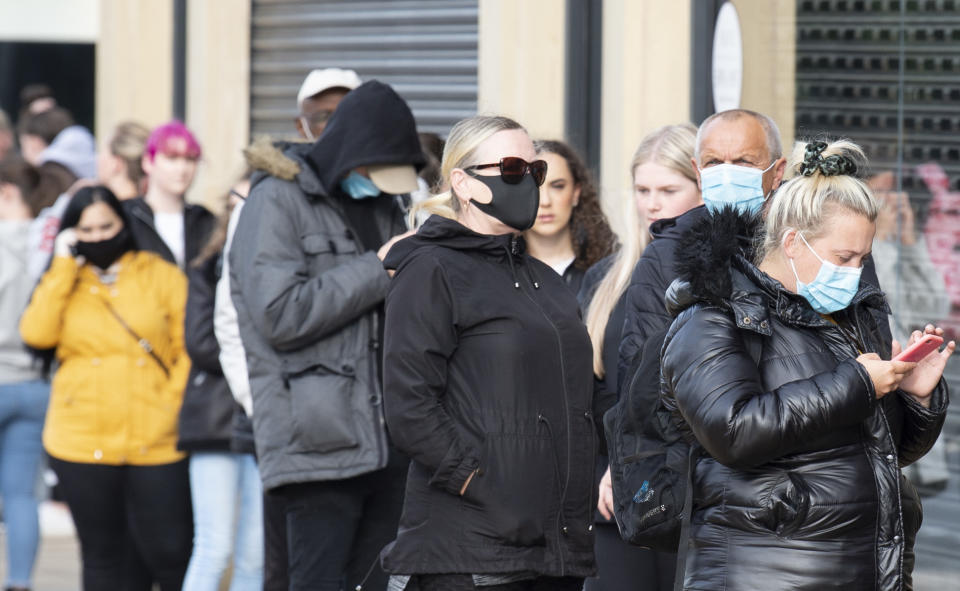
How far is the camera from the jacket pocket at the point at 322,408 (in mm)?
4598

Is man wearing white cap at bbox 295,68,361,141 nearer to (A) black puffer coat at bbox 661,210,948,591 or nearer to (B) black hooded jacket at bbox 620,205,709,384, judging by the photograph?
(B) black hooded jacket at bbox 620,205,709,384

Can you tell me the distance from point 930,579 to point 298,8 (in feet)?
15.4

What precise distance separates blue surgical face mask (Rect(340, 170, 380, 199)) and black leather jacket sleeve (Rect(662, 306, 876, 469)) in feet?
6.23

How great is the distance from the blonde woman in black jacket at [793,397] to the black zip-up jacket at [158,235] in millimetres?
3249

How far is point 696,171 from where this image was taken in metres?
4.39

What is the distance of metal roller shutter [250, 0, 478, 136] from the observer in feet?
24.8

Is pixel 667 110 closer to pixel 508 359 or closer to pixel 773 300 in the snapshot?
pixel 508 359

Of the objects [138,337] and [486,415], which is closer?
[486,415]

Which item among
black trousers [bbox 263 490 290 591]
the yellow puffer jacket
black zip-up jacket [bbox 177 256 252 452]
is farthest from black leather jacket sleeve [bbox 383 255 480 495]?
the yellow puffer jacket

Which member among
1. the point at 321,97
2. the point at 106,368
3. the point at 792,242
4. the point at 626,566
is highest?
the point at 321,97

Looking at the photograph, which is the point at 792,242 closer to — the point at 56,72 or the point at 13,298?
the point at 13,298

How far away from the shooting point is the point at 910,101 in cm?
585

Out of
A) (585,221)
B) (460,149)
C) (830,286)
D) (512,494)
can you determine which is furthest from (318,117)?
(830,286)

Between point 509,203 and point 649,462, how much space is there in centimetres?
82
